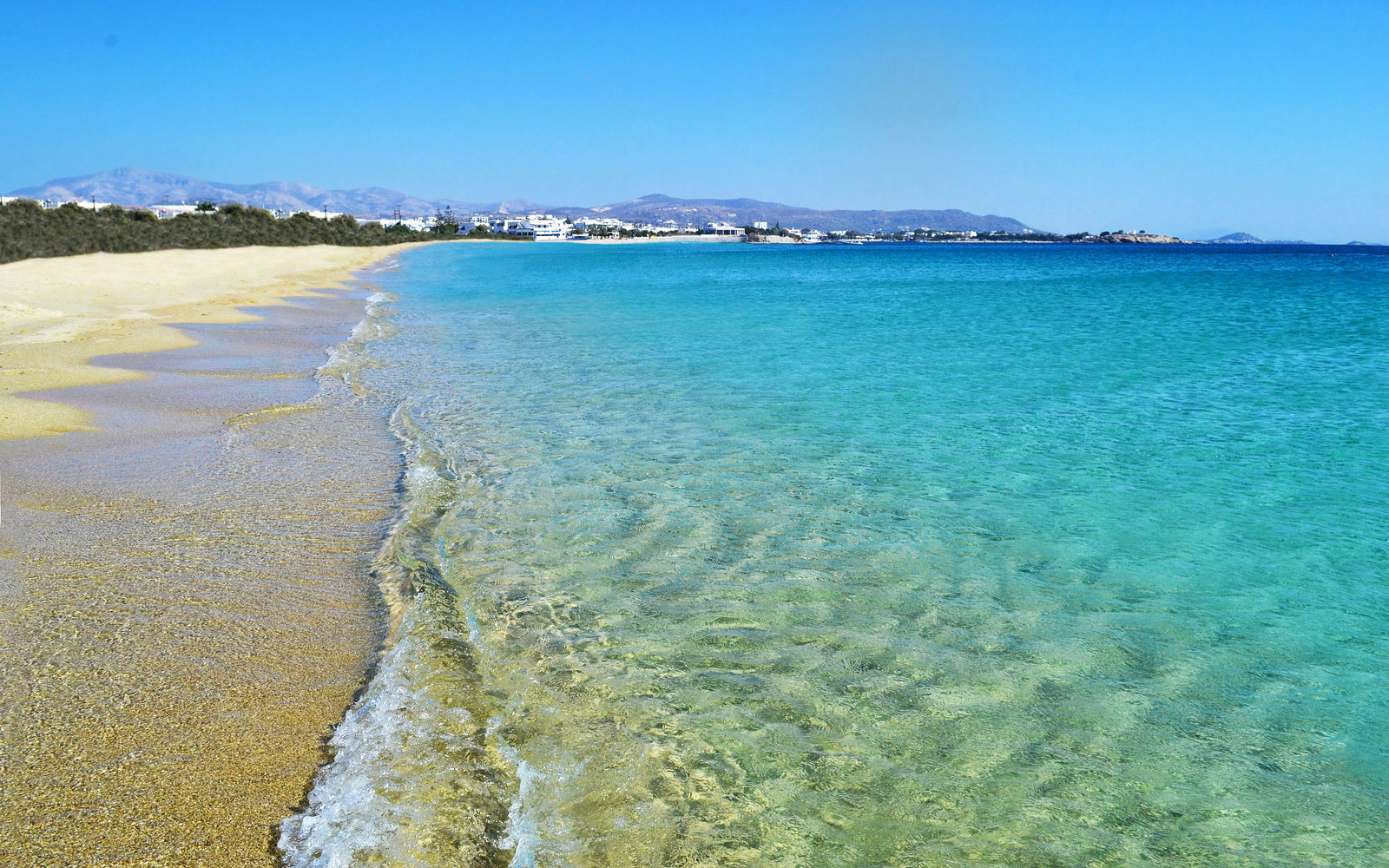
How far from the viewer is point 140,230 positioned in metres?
51.5

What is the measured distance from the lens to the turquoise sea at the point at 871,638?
3490mm

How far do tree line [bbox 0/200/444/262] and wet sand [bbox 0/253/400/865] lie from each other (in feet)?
118

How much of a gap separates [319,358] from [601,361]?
5.04 meters

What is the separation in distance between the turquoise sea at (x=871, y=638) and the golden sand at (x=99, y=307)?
434cm

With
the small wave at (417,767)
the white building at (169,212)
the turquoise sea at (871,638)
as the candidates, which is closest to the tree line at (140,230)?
the white building at (169,212)

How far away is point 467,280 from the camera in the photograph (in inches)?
1781

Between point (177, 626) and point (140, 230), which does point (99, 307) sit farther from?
point (140, 230)

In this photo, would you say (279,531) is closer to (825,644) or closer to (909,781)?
(825,644)

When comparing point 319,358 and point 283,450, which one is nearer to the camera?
point 283,450

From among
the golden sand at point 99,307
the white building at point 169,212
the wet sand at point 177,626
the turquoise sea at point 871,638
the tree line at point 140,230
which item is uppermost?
the white building at point 169,212

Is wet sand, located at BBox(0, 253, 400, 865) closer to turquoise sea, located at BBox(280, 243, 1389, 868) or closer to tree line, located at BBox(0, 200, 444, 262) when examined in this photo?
turquoise sea, located at BBox(280, 243, 1389, 868)

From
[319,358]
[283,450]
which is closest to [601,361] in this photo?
[319,358]

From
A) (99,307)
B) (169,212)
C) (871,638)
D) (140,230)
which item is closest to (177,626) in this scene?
(871,638)

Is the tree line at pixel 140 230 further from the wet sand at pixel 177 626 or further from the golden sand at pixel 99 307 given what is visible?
the wet sand at pixel 177 626
